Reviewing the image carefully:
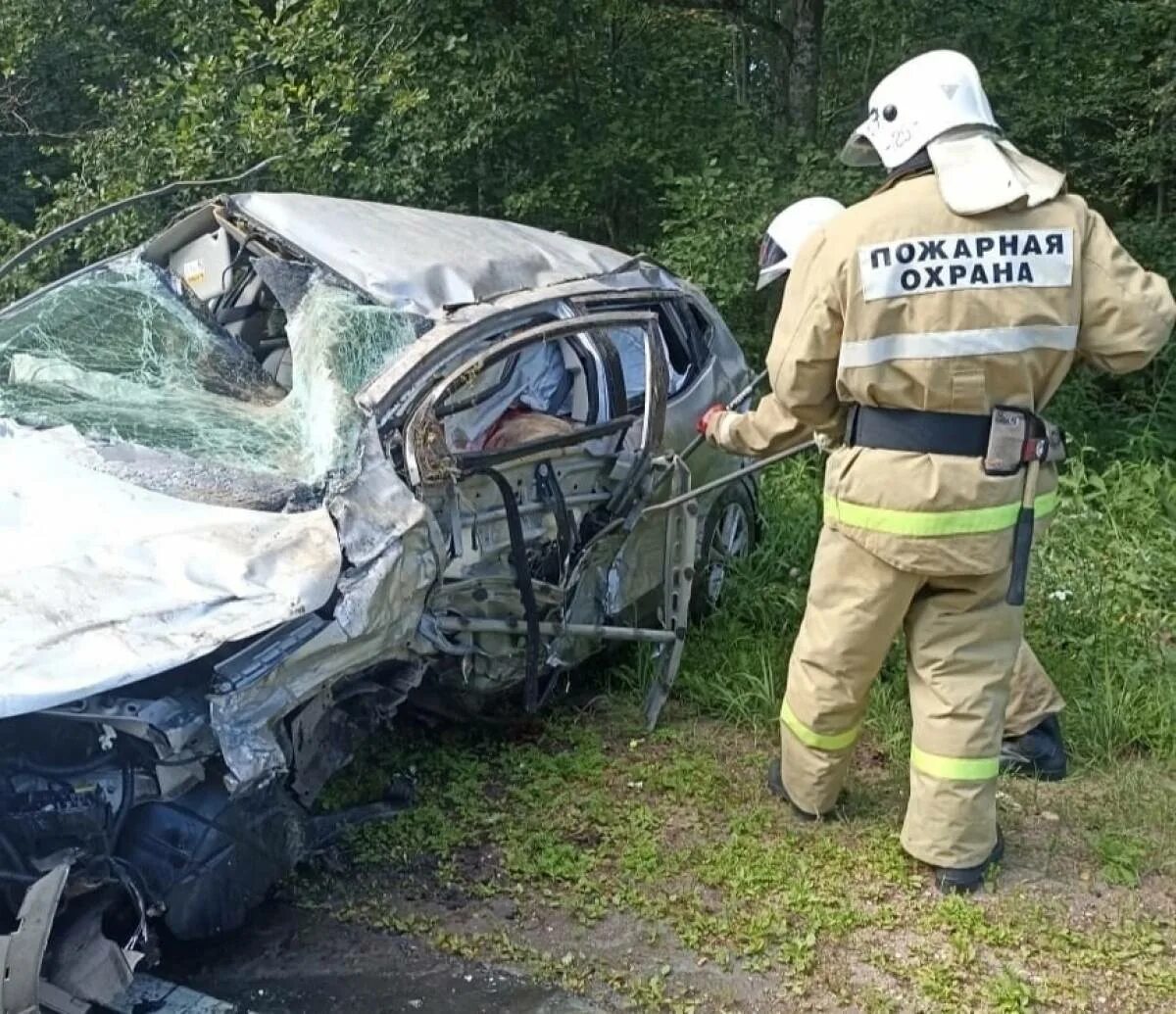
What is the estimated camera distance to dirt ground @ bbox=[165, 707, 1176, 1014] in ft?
10.3

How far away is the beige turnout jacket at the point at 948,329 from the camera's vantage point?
316 cm

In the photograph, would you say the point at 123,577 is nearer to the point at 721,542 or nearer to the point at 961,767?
the point at 961,767

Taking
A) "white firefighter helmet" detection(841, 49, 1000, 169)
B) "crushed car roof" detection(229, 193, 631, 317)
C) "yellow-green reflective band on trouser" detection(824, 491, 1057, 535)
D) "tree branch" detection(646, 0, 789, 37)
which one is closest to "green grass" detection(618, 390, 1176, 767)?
"yellow-green reflective band on trouser" detection(824, 491, 1057, 535)

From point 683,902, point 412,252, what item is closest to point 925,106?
point 412,252

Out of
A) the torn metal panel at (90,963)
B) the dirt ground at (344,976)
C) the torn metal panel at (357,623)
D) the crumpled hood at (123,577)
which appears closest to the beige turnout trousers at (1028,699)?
the dirt ground at (344,976)

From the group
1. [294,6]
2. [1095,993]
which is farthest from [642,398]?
[294,6]

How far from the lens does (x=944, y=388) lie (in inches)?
127

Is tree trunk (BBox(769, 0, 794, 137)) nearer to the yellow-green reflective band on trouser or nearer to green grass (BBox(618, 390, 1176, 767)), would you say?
green grass (BBox(618, 390, 1176, 767))

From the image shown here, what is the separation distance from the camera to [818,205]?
380 centimetres

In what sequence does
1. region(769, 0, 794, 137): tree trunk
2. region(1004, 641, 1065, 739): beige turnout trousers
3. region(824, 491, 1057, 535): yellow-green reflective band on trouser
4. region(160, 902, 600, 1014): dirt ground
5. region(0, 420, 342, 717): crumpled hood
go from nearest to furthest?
1. region(0, 420, 342, 717): crumpled hood
2. region(160, 902, 600, 1014): dirt ground
3. region(824, 491, 1057, 535): yellow-green reflective band on trouser
4. region(1004, 641, 1065, 739): beige turnout trousers
5. region(769, 0, 794, 137): tree trunk

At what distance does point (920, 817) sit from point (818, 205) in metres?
1.77

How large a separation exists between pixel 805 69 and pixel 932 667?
241 inches

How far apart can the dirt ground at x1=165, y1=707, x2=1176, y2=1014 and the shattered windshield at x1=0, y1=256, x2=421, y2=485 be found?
1.20 m

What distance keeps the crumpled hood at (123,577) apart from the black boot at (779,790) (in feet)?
5.84
